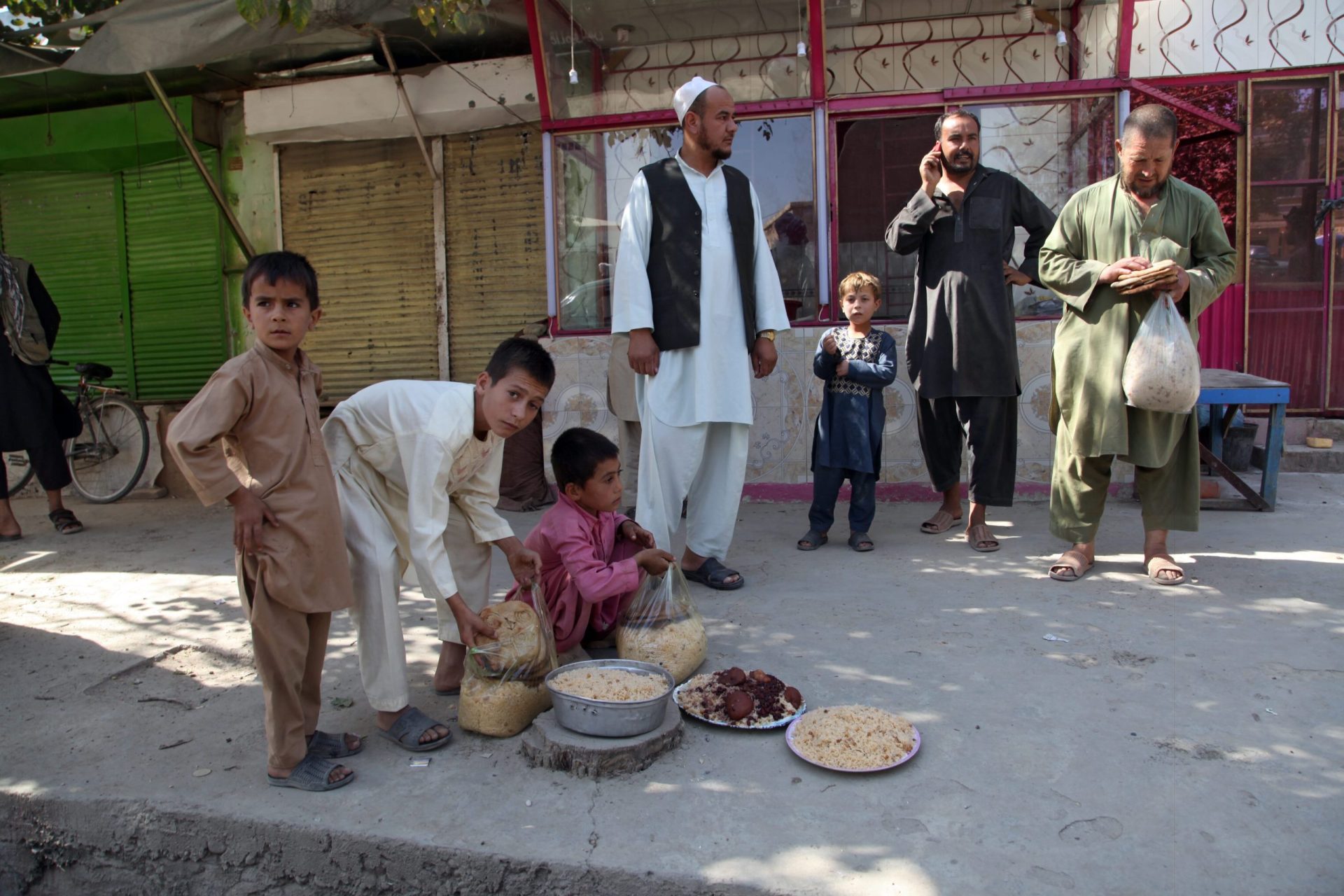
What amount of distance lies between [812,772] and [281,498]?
1528 mm

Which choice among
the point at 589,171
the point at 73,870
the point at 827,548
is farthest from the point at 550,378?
the point at 589,171

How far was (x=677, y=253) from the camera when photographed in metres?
4.12

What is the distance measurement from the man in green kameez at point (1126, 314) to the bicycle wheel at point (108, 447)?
6642 millimetres

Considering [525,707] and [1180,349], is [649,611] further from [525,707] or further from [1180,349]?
[1180,349]

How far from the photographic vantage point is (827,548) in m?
4.86

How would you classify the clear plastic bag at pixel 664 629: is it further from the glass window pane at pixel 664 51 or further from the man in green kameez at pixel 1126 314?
the glass window pane at pixel 664 51

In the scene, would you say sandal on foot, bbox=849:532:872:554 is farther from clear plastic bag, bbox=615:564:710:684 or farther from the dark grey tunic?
clear plastic bag, bbox=615:564:710:684

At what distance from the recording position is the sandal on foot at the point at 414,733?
2.62 m

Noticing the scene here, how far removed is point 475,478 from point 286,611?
73 cm

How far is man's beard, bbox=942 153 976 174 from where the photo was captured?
4523 millimetres

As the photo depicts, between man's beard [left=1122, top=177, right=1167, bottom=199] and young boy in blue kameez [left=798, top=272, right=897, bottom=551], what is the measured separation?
4.03 feet

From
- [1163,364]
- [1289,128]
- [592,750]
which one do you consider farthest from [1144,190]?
[1289,128]

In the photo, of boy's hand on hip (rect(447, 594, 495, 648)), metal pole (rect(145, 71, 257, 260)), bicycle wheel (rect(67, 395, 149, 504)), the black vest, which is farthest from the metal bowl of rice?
bicycle wheel (rect(67, 395, 149, 504))

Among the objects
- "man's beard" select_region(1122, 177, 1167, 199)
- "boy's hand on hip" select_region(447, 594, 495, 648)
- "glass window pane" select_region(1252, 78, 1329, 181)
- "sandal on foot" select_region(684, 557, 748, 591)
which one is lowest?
"sandal on foot" select_region(684, 557, 748, 591)
